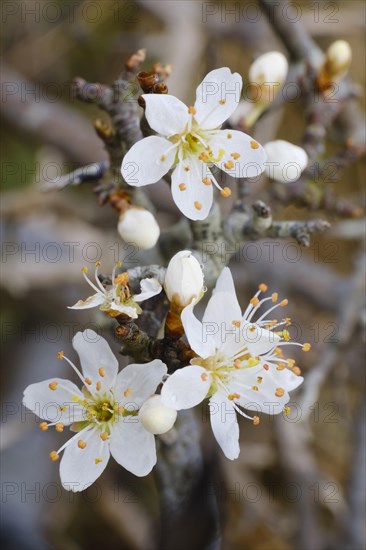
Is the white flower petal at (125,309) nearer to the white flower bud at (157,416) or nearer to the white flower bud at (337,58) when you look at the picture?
the white flower bud at (157,416)

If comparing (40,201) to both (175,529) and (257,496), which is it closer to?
(257,496)

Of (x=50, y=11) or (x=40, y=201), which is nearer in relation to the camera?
(x=40, y=201)

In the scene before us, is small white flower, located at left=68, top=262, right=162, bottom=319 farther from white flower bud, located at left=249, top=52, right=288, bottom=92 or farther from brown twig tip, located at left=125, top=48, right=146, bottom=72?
white flower bud, located at left=249, top=52, right=288, bottom=92

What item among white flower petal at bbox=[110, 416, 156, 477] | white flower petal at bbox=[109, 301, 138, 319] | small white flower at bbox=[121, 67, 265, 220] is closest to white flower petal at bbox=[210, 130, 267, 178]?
small white flower at bbox=[121, 67, 265, 220]

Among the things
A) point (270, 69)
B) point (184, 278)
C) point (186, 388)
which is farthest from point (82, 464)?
point (270, 69)

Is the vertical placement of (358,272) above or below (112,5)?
below

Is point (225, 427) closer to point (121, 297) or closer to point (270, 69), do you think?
point (121, 297)

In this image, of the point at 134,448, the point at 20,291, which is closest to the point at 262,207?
the point at 134,448
